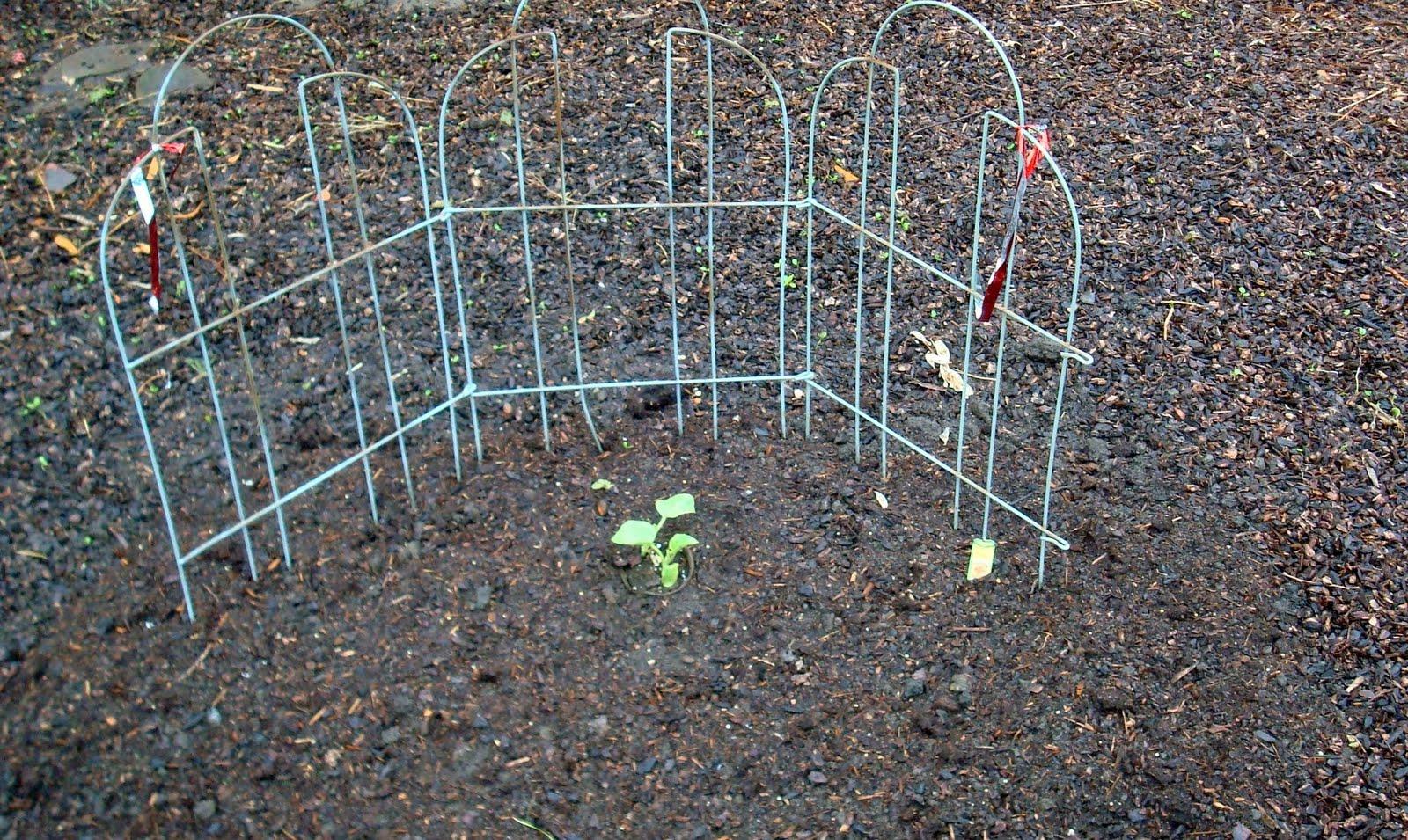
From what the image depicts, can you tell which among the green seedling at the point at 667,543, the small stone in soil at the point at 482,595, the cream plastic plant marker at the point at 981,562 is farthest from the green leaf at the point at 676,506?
the cream plastic plant marker at the point at 981,562

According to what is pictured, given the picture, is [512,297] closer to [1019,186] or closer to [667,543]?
[667,543]

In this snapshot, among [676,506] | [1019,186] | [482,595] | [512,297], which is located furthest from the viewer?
[512,297]

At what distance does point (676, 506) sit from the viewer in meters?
3.33

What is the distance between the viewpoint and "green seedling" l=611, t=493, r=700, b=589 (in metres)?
3.23

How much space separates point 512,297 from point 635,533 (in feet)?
3.64

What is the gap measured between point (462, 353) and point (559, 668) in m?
1.21

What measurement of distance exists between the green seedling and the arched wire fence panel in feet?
1.21

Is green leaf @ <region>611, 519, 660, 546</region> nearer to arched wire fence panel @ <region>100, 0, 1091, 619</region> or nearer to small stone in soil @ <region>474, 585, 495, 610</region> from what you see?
small stone in soil @ <region>474, 585, 495, 610</region>

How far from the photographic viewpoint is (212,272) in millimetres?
4043

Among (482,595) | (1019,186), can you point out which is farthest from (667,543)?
(1019,186)

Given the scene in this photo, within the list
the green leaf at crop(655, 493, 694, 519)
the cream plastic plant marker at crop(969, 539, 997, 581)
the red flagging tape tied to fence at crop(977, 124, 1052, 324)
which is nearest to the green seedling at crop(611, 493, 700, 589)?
the green leaf at crop(655, 493, 694, 519)

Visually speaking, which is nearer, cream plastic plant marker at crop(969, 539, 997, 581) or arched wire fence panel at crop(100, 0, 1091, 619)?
cream plastic plant marker at crop(969, 539, 997, 581)

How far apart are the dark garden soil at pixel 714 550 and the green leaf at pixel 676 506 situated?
120 millimetres

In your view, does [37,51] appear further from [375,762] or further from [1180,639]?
[1180,639]
